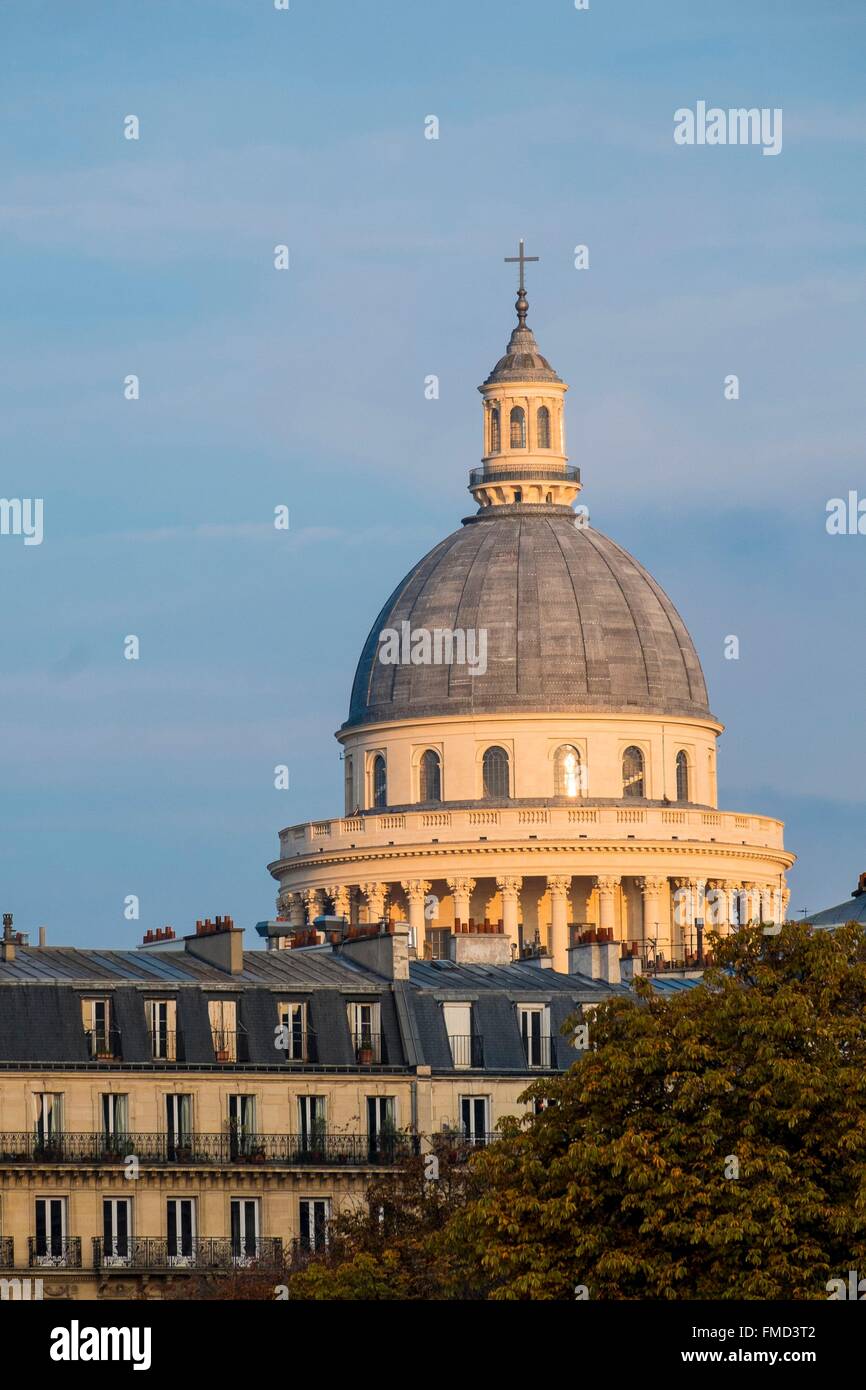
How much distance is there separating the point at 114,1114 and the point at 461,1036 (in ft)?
34.1

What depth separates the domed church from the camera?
557 ft

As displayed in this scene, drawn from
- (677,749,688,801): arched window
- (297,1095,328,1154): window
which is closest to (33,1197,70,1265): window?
(297,1095,328,1154): window

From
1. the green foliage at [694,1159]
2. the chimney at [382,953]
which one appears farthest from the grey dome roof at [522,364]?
the green foliage at [694,1159]

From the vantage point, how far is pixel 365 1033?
8756cm

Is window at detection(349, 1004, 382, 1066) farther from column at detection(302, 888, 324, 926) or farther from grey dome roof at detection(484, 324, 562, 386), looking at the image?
grey dome roof at detection(484, 324, 562, 386)

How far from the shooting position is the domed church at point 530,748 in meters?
170

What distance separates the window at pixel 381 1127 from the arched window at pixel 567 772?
3504 inches

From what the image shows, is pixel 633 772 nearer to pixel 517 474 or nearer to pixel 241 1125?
pixel 517 474

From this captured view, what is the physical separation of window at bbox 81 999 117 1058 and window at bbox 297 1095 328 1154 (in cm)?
447

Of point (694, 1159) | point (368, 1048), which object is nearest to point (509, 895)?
point (368, 1048)

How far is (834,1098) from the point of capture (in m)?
60.4
